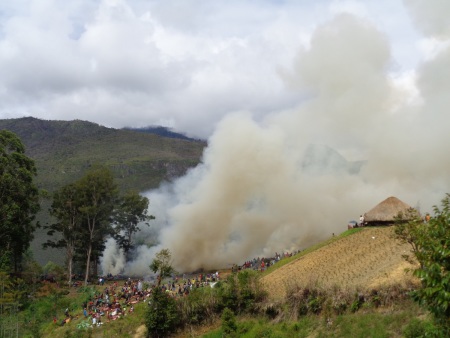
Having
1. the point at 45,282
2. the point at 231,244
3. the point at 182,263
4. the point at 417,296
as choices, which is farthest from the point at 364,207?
the point at 417,296

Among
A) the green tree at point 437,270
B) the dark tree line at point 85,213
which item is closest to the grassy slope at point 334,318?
the dark tree line at point 85,213

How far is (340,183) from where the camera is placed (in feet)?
Result: 186

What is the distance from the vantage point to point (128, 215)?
58.6 metres

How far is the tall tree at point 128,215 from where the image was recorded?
190 ft

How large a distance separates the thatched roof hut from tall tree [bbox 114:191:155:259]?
96.8 feet

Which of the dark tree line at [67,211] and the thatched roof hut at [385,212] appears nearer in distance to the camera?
the thatched roof hut at [385,212]

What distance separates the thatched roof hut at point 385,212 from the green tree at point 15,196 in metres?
31.9

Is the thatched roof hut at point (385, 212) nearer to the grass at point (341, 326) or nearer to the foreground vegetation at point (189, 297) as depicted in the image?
the foreground vegetation at point (189, 297)

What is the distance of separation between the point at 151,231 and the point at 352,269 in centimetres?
4423

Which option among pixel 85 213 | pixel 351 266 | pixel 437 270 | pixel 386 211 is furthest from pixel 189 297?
pixel 437 270

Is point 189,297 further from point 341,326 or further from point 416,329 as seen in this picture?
point 416,329

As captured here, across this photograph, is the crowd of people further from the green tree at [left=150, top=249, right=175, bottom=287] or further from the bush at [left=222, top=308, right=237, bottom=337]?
the bush at [left=222, top=308, right=237, bottom=337]

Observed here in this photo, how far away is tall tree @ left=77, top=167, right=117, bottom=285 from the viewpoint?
48500mm

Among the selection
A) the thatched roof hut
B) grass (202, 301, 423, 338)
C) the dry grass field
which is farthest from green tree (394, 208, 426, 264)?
the thatched roof hut
